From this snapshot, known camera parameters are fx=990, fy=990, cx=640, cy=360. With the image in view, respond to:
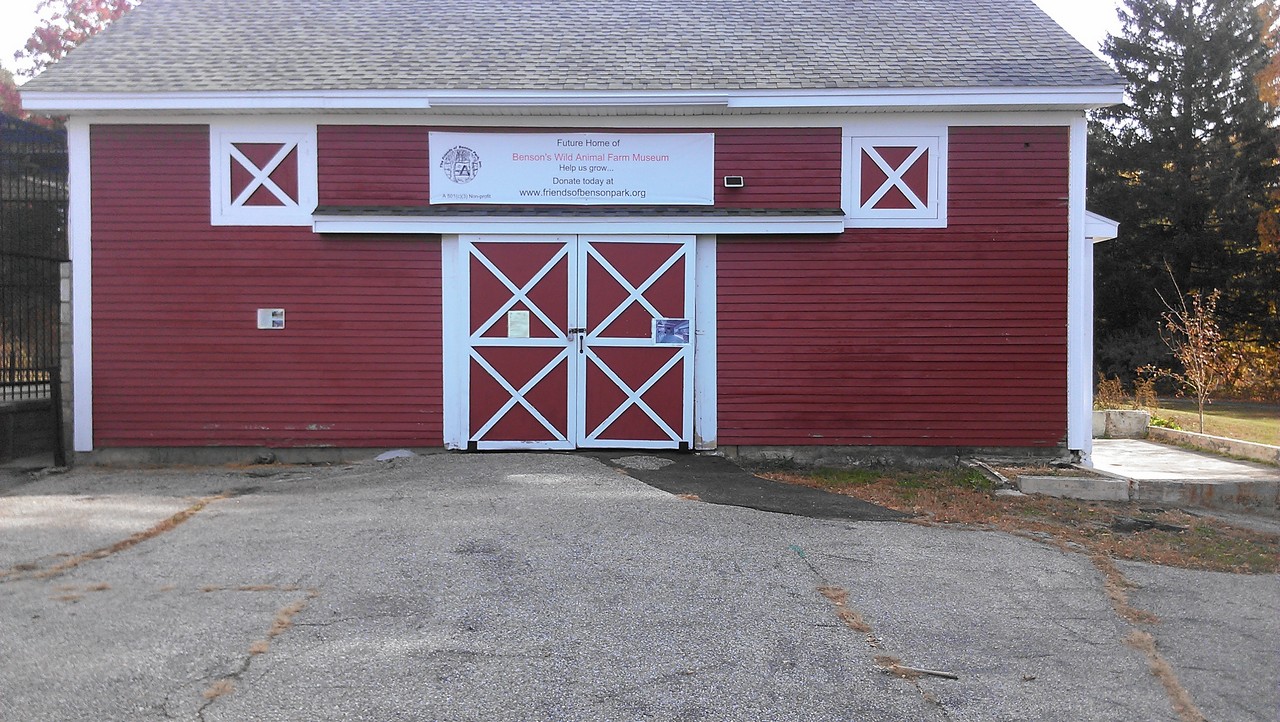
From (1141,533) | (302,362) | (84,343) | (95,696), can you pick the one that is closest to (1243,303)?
(1141,533)

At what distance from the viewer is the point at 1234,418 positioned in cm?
1881

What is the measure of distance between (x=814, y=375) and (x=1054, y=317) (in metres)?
2.56

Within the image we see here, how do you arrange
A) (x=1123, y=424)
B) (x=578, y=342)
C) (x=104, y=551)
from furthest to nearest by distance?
(x=1123, y=424) < (x=578, y=342) < (x=104, y=551)

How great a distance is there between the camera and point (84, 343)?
10227 mm

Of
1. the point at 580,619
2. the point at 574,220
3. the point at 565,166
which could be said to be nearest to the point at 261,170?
the point at 565,166

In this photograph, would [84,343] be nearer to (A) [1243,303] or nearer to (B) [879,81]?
(B) [879,81]

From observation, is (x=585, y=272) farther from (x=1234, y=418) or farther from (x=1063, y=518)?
(x=1234, y=418)

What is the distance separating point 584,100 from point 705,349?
2.84 metres

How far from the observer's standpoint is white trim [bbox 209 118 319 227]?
402 inches

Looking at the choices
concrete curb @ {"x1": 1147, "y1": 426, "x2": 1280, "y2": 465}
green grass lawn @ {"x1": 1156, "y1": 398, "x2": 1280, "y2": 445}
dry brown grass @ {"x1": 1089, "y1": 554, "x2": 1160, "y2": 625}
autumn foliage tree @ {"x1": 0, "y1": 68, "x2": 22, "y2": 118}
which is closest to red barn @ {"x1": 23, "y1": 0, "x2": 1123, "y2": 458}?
concrete curb @ {"x1": 1147, "y1": 426, "x2": 1280, "y2": 465}

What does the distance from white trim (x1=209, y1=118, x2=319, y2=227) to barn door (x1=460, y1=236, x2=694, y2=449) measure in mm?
1775

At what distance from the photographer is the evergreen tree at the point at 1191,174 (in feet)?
95.8

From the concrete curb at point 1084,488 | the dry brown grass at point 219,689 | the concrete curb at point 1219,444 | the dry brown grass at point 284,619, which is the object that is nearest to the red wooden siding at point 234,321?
the dry brown grass at point 284,619

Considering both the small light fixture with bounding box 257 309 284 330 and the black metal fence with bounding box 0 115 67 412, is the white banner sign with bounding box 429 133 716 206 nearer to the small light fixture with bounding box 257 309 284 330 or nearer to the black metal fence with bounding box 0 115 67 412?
the small light fixture with bounding box 257 309 284 330
